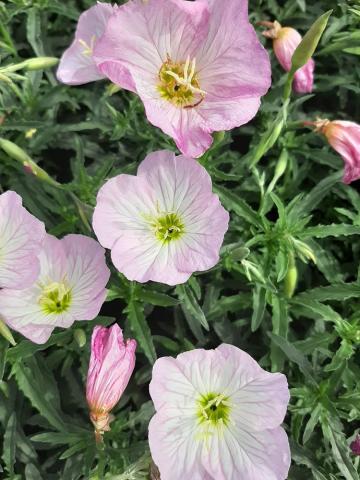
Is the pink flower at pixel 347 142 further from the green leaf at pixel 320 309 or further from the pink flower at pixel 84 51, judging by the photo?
the pink flower at pixel 84 51

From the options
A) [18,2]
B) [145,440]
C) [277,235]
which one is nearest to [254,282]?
[277,235]

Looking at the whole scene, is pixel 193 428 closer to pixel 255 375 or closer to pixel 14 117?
pixel 255 375

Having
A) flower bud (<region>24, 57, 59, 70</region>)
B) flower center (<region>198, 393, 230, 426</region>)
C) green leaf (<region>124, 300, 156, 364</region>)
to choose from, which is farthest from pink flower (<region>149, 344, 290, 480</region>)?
flower bud (<region>24, 57, 59, 70</region>)

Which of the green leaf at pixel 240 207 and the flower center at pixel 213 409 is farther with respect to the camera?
the green leaf at pixel 240 207

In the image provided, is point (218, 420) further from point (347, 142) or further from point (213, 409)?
point (347, 142)

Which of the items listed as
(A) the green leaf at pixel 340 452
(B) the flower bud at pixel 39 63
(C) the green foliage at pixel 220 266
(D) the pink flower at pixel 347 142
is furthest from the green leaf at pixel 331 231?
(B) the flower bud at pixel 39 63

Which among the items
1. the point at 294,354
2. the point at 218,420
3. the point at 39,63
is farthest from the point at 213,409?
the point at 39,63
